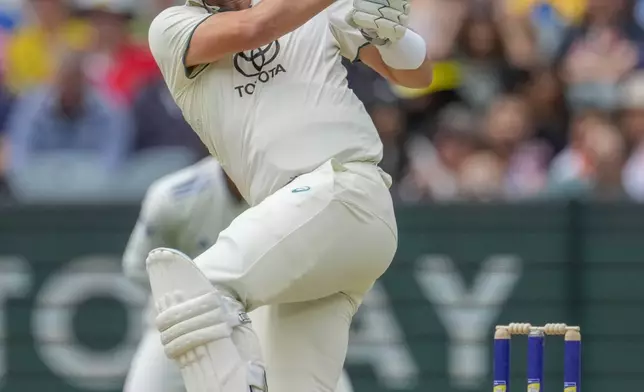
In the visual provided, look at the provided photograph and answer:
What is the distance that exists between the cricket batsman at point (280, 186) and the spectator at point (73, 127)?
408 cm

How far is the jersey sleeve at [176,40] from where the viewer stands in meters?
4.03

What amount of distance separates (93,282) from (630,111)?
3024 mm

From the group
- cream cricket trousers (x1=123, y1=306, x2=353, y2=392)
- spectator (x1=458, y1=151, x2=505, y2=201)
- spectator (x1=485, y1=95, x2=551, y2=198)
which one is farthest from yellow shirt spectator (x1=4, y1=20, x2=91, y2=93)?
cream cricket trousers (x1=123, y1=306, x2=353, y2=392)

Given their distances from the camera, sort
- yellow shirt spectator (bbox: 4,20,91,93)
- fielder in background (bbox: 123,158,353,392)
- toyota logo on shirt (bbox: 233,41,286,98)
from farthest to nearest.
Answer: yellow shirt spectator (bbox: 4,20,91,93), fielder in background (bbox: 123,158,353,392), toyota logo on shirt (bbox: 233,41,286,98)

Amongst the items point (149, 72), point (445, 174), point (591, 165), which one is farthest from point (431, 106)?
point (149, 72)

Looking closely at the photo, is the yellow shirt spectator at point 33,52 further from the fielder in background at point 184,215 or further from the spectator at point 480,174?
the fielder in background at point 184,215

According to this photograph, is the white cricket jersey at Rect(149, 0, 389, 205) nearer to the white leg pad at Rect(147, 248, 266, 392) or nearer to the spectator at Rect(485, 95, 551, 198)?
the white leg pad at Rect(147, 248, 266, 392)

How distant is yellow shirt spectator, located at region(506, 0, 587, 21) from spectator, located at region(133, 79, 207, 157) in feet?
6.60

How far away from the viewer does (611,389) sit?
24.4 feet

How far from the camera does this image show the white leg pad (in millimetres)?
3678

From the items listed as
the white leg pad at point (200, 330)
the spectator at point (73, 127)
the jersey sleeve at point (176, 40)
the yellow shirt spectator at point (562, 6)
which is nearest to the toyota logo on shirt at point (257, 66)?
the jersey sleeve at point (176, 40)

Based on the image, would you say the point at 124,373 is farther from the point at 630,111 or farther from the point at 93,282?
the point at 630,111

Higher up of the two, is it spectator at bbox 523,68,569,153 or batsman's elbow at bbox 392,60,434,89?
batsman's elbow at bbox 392,60,434,89

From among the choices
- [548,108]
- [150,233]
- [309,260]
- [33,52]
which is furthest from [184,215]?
[33,52]
